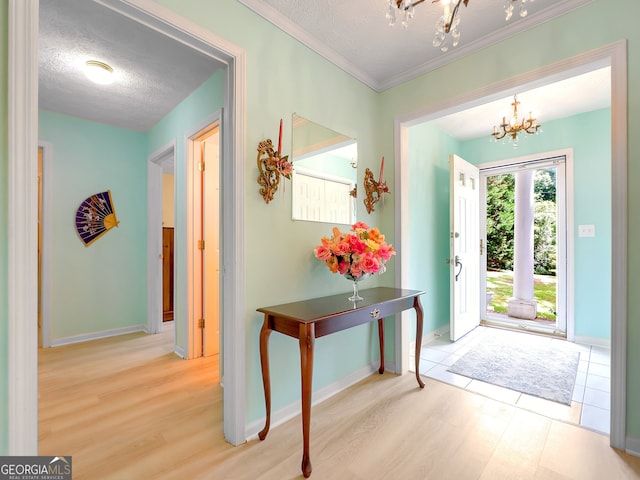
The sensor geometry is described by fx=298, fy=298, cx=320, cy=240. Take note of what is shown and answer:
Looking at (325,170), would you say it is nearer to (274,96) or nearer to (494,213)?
(274,96)

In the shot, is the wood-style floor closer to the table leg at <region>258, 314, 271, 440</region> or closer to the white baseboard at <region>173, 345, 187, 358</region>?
the table leg at <region>258, 314, 271, 440</region>

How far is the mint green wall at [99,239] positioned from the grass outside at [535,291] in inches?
221

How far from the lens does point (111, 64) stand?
2297 millimetres

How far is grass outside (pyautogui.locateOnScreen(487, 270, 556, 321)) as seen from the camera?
464cm

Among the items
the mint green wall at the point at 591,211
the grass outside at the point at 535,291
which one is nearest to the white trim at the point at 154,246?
the mint green wall at the point at 591,211

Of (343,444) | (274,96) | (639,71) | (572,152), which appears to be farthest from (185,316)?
(572,152)

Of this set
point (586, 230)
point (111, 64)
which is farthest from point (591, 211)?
point (111, 64)

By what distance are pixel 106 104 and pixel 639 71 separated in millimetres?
4114

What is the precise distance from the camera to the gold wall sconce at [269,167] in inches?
71.1

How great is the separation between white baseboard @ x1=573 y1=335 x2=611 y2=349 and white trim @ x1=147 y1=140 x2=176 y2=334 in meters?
4.89

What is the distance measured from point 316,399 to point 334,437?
406 mm

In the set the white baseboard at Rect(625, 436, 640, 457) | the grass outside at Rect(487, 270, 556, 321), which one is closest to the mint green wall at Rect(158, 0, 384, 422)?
the white baseboard at Rect(625, 436, 640, 457)

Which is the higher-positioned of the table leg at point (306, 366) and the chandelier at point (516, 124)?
the chandelier at point (516, 124)

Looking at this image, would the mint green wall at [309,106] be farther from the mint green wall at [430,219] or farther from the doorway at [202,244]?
the doorway at [202,244]
